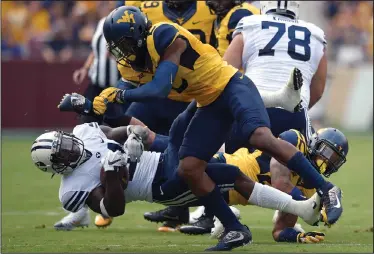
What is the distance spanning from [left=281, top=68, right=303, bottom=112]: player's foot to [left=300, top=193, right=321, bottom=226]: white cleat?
0.76 meters

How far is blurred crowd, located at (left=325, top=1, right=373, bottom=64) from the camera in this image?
68.4 ft

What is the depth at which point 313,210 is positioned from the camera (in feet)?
23.7

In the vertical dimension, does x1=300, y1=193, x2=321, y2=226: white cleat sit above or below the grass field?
above

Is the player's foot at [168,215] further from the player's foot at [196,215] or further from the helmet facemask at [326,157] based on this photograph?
the helmet facemask at [326,157]

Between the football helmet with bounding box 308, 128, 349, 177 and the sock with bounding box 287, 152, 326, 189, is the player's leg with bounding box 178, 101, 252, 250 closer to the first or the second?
the sock with bounding box 287, 152, 326, 189

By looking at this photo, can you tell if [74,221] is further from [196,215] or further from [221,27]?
[221,27]

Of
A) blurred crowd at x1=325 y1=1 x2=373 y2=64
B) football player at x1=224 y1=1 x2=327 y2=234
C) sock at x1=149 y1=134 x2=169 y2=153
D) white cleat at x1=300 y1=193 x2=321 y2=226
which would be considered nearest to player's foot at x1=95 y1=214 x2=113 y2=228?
sock at x1=149 y1=134 x2=169 y2=153

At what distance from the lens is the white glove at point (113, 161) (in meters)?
6.91

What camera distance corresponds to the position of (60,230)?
9086 mm

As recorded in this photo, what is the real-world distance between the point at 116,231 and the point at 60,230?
1.65 ft

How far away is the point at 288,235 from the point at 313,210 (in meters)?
0.75

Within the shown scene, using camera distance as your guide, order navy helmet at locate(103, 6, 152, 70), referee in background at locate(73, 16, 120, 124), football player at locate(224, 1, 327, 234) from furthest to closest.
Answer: referee in background at locate(73, 16, 120, 124)
football player at locate(224, 1, 327, 234)
navy helmet at locate(103, 6, 152, 70)

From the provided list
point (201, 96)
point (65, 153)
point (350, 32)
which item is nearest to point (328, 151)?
point (201, 96)

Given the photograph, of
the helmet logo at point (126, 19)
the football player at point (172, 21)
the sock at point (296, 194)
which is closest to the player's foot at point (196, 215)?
the football player at point (172, 21)
